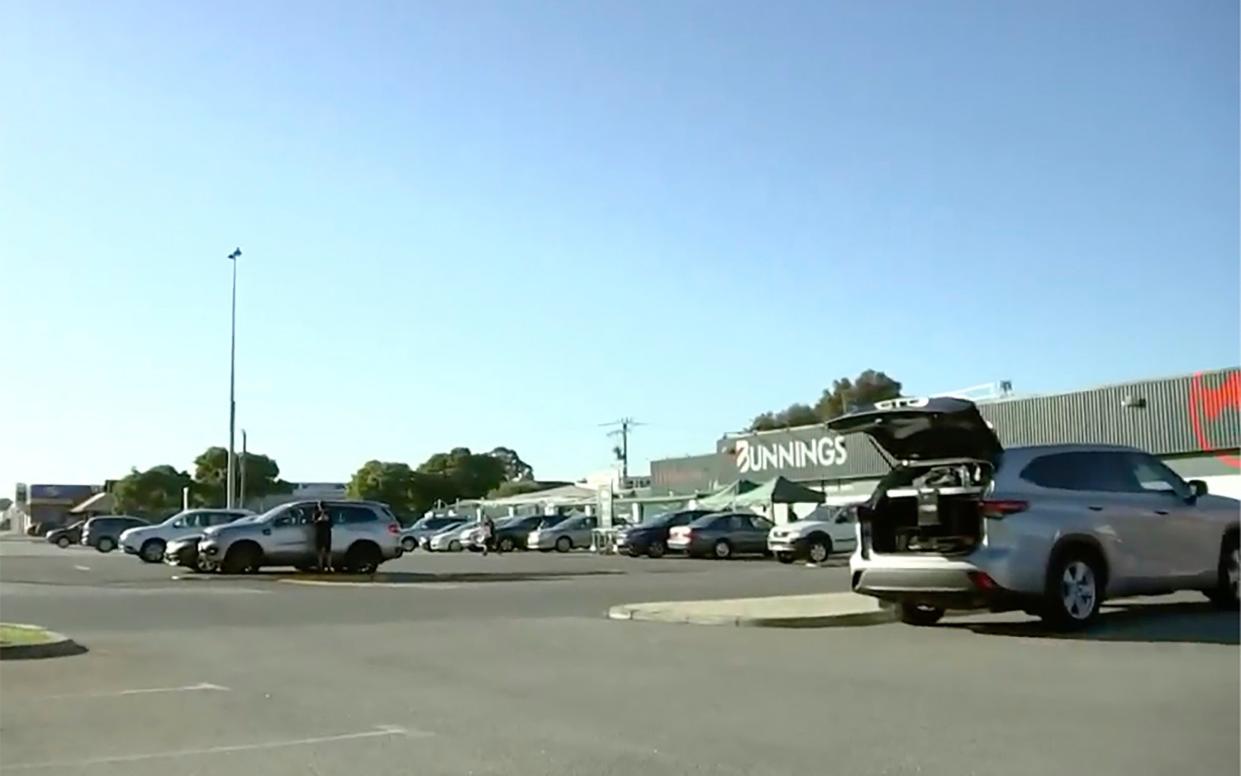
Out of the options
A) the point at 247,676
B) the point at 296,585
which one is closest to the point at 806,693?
the point at 247,676

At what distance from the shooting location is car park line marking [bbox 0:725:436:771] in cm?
782

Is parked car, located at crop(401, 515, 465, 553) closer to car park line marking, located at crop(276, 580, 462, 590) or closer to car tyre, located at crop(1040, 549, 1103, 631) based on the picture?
car park line marking, located at crop(276, 580, 462, 590)

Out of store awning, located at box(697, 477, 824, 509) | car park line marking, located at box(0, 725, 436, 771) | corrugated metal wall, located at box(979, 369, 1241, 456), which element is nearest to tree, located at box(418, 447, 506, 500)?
store awning, located at box(697, 477, 824, 509)

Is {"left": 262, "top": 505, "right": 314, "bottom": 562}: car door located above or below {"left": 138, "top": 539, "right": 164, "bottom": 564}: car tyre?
above

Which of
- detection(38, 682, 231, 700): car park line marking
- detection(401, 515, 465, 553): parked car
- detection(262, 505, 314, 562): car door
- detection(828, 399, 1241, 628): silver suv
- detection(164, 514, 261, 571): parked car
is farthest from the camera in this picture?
detection(401, 515, 465, 553): parked car

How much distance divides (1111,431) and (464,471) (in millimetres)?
92562

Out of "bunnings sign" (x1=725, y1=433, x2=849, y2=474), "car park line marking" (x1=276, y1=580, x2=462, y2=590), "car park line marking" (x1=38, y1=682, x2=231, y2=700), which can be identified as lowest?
"car park line marking" (x1=276, y1=580, x2=462, y2=590)

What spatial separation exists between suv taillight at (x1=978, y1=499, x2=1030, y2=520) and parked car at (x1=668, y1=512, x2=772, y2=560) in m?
28.4

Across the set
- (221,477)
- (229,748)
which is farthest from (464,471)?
(229,748)

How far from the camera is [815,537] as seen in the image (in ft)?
116

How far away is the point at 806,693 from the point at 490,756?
2883 millimetres

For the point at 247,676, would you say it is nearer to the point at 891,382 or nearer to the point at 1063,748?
Answer: the point at 1063,748

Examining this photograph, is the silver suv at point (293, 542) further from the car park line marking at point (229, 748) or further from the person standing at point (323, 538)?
the car park line marking at point (229, 748)

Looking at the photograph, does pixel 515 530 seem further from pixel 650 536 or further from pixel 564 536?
pixel 650 536
